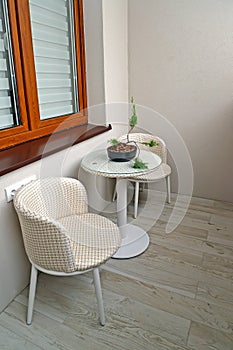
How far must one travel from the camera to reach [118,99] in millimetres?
2336

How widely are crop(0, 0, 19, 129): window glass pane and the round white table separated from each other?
0.51 metres

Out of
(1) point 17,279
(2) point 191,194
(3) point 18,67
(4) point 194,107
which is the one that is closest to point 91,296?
(1) point 17,279

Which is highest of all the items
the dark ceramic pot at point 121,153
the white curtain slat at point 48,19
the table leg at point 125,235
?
the white curtain slat at point 48,19

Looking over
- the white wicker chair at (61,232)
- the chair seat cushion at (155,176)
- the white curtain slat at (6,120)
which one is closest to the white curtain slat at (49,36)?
the white curtain slat at (6,120)

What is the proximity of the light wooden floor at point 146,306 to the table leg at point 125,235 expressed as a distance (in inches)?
2.3

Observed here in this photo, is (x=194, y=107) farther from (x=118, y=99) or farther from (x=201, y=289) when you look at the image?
(x=201, y=289)

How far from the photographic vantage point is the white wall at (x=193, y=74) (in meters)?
2.09

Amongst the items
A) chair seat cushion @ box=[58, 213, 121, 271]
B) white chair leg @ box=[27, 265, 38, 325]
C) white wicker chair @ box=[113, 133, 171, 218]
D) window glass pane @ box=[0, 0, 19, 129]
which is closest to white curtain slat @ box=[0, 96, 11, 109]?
window glass pane @ box=[0, 0, 19, 129]

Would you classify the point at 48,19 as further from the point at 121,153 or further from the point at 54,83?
the point at 121,153

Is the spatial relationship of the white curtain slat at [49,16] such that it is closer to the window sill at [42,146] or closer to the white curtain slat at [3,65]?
the white curtain slat at [3,65]

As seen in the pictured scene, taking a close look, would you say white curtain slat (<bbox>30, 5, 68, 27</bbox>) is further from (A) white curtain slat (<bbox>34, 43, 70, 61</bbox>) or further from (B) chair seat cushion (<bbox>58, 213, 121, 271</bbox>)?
(B) chair seat cushion (<bbox>58, 213, 121, 271</bbox>)

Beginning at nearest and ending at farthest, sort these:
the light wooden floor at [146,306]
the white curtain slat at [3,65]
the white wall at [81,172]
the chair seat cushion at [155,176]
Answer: the light wooden floor at [146,306] → the white wall at [81,172] → the white curtain slat at [3,65] → the chair seat cushion at [155,176]

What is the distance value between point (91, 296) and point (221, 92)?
6.18 feet

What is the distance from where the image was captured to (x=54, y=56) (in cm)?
183
